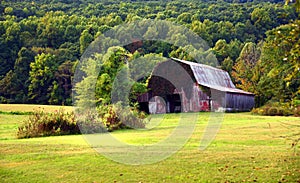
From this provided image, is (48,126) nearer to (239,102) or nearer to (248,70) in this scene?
(239,102)

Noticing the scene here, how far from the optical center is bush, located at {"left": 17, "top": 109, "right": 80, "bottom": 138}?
23.6 metres

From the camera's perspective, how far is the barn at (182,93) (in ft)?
162

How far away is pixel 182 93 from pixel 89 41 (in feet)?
173

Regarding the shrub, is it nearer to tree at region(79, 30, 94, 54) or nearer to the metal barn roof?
the metal barn roof

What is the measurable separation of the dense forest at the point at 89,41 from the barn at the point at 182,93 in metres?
7.77

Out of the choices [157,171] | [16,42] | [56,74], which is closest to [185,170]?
[157,171]

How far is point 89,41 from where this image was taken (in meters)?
98.7

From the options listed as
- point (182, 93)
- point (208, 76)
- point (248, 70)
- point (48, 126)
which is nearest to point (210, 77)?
point (208, 76)

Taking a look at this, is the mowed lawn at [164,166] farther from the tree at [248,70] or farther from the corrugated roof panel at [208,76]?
the tree at [248,70]

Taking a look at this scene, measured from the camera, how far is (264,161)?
44.3 feet

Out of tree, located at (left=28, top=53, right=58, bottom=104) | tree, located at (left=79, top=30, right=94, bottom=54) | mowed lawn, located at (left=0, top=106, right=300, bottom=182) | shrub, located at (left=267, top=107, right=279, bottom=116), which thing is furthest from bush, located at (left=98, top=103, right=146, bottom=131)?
tree, located at (left=79, top=30, right=94, bottom=54)

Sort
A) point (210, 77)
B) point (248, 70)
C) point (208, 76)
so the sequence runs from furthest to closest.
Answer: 1. point (248, 70)
2. point (210, 77)
3. point (208, 76)

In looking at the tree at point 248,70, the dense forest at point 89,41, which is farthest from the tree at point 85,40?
the tree at point 248,70

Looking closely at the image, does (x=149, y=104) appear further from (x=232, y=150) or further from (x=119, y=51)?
(x=232, y=150)
